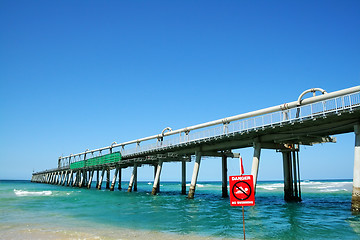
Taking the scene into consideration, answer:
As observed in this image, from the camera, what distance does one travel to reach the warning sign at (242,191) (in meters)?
9.01

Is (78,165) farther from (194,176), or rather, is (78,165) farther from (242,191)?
(242,191)

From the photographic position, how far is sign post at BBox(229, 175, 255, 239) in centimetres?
901

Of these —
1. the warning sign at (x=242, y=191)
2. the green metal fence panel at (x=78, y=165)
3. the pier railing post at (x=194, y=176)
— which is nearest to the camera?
the warning sign at (x=242, y=191)

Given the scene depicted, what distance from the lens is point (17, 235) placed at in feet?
49.2

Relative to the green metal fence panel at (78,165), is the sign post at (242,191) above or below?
below

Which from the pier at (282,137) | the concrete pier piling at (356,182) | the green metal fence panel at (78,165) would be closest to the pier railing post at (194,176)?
the pier at (282,137)

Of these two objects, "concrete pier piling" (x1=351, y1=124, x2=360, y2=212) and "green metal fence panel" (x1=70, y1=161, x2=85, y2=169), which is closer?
"concrete pier piling" (x1=351, y1=124, x2=360, y2=212)

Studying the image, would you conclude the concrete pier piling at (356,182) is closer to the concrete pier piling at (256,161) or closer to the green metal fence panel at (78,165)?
the concrete pier piling at (256,161)

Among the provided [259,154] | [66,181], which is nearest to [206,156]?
[259,154]

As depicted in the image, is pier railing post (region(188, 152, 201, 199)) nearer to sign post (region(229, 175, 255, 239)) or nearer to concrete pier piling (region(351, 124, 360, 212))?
concrete pier piling (region(351, 124, 360, 212))

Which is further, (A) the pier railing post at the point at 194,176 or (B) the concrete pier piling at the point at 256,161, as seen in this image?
(A) the pier railing post at the point at 194,176

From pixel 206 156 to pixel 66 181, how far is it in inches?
2797

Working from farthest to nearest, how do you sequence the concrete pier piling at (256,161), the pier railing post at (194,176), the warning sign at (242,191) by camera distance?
1. the pier railing post at (194,176)
2. the concrete pier piling at (256,161)
3. the warning sign at (242,191)

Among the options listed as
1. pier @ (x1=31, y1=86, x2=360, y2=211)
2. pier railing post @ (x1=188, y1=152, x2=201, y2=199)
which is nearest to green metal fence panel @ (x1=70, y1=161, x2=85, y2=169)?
pier @ (x1=31, y1=86, x2=360, y2=211)
